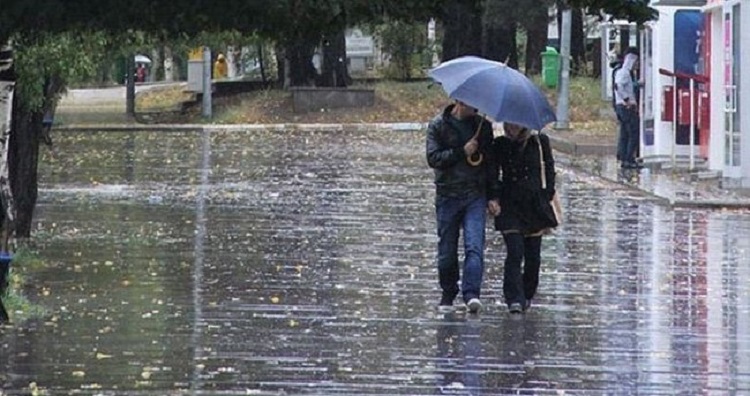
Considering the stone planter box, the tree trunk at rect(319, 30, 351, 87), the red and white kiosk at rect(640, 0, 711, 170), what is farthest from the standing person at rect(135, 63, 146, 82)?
the red and white kiosk at rect(640, 0, 711, 170)

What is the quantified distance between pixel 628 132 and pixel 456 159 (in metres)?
15.9

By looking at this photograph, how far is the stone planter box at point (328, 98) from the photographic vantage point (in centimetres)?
4597

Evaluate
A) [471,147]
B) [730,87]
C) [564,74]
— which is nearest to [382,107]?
[564,74]

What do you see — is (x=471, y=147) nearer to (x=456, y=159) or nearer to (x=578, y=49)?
(x=456, y=159)

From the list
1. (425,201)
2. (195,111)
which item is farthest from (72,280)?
(195,111)

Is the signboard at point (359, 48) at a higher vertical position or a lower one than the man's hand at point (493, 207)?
higher

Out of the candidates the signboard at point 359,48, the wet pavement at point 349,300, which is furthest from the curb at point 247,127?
the signboard at point 359,48

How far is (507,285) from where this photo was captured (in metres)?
12.8

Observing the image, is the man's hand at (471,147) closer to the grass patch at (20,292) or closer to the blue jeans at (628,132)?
the grass patch at (20,292)

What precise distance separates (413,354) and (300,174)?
54.4 feet

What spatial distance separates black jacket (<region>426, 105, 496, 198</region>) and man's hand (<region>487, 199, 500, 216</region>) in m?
0.08

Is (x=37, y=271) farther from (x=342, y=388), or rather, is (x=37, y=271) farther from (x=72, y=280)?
(x=342, y=388)

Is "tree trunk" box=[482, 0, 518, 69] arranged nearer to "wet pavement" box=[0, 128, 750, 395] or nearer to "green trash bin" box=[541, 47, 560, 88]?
"green trash bin" box=[541, 47, 560, 88]

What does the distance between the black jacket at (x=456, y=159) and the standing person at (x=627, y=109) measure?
50.2 ft
